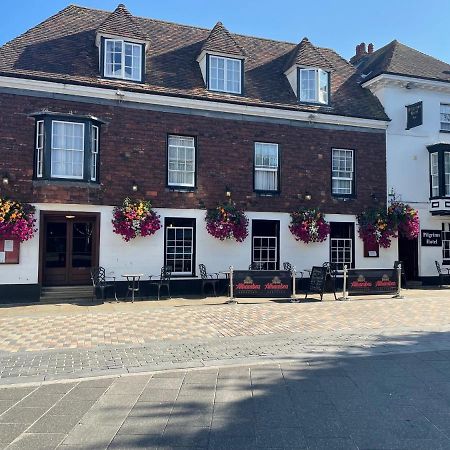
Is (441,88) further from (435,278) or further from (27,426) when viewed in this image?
(27,426)

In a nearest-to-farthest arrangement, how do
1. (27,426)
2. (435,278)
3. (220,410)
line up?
(27,426)
(220,410)
(435,278)

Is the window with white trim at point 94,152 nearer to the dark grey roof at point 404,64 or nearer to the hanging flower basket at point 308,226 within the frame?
the hanging flower basket at point 308,226

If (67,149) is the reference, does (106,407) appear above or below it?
below

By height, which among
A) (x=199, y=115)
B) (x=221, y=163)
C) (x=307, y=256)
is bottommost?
(x=307, y=256)

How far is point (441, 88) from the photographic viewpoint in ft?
63.0

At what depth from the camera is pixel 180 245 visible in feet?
51.5

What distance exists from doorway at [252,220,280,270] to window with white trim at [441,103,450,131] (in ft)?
31.0

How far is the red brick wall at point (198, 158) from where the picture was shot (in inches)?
543

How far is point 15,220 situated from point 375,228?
1332 cm

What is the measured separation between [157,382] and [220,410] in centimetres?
138

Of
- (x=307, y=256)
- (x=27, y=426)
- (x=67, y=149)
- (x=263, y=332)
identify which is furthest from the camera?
(x=307, y=256)

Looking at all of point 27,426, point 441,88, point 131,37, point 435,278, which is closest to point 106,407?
point 27,426

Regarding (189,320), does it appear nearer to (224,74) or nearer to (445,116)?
(224,74)

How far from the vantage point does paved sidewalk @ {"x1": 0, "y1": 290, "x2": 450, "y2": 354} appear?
28.8 ft
